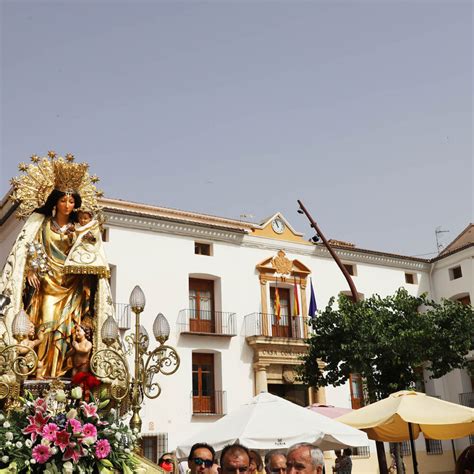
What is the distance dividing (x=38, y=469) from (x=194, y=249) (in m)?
19.3

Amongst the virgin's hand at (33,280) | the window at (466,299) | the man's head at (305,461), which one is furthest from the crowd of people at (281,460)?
the window at (466,299)

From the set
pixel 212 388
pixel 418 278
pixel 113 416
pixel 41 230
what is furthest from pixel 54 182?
pixel 418 278

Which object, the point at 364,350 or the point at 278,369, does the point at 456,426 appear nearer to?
the point at 364,350

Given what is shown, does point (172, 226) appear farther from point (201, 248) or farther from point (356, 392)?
point (356, 392)

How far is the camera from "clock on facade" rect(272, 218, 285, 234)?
26.5 meters

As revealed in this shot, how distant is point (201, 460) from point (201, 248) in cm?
1867

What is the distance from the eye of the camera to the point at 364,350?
18531 millimetres

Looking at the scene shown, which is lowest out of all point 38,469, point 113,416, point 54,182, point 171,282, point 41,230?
point 38,469

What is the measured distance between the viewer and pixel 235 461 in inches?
187

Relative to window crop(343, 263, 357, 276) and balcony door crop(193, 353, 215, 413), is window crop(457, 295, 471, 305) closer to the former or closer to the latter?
window crop(343, 263, 357, 276)

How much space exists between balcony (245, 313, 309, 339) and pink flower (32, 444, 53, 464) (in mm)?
19473

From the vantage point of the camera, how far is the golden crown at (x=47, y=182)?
980 cm

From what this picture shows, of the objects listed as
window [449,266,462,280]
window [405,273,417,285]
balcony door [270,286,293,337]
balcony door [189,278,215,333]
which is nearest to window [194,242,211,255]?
balcony door [189,278,215,333]

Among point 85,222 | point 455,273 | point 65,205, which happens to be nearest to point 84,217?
point 85,222
